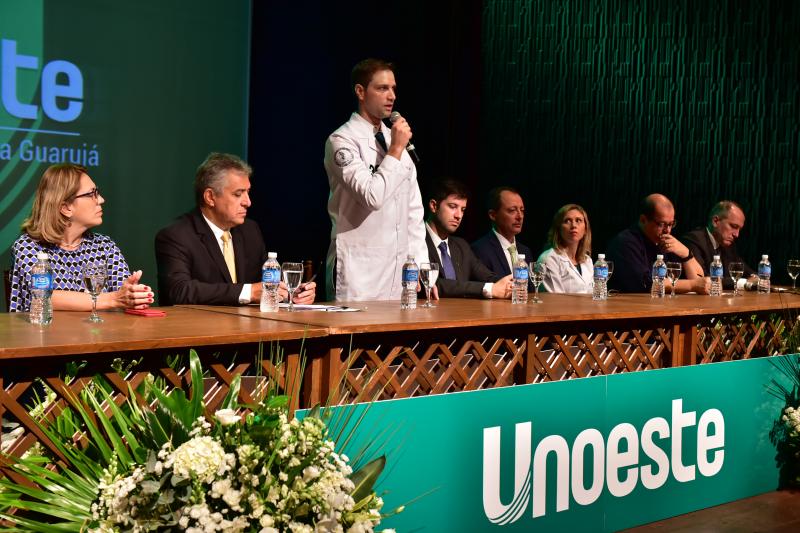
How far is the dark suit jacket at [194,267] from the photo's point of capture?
9.78ft

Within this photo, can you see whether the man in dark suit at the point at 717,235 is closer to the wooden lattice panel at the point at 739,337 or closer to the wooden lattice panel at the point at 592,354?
the wooden lattice panel at the point at 739,337

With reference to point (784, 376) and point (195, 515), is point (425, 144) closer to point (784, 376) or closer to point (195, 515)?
point (784, 376)

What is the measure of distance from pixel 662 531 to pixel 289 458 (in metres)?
1.79

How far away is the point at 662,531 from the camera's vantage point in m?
3.09

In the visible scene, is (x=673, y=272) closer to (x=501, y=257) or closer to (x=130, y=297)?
(x=501, y=257)

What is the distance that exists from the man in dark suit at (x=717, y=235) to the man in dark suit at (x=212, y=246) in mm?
2687

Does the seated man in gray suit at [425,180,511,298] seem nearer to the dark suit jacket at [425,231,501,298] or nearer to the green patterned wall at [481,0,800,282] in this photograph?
the dark suit jacket at [425,231,501,298]

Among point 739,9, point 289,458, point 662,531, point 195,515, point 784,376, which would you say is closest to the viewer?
point 195,515

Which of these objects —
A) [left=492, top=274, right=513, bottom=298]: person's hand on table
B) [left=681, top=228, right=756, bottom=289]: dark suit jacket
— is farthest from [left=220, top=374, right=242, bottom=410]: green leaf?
[left=681, top=228, right=756, bottom=289]: dark suit jacket

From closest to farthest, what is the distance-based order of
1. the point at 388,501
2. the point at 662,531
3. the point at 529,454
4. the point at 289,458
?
the point at 289,458
the point at 388,501
the point at 529,454
the point at 662,531

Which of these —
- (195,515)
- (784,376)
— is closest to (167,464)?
(195,515)

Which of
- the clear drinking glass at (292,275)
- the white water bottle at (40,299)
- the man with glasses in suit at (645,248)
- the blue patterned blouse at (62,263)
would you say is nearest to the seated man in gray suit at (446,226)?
the man with glasses in suit at (645,248)

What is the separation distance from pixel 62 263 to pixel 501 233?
7.37 ft

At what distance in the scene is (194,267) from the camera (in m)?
3.17
